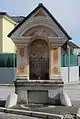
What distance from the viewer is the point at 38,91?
723 inches

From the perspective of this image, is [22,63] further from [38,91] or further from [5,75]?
[5,75]

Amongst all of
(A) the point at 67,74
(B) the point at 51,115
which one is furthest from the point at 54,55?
(A) the point at 67,74

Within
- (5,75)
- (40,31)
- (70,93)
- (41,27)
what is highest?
(41,27)

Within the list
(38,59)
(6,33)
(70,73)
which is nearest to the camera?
(38,59)

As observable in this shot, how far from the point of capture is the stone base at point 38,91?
18172mm

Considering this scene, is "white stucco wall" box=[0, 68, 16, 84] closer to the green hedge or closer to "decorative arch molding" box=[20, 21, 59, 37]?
the green hedge

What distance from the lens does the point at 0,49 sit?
149ft

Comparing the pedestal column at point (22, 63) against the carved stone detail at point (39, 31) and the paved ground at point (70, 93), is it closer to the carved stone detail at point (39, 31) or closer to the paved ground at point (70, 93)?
the carved stone detail at point (39, 31)

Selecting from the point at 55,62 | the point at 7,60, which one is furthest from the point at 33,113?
the point at 7,60

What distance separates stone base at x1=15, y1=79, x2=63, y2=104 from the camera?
18.2 m

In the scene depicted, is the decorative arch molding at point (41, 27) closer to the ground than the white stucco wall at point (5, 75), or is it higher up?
higher up

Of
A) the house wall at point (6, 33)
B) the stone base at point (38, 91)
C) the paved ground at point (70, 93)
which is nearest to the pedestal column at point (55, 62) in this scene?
the stone base at point (38, 91)

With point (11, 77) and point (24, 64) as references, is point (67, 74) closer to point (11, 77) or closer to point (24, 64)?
point (11, 77)

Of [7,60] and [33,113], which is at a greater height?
[7,60]
